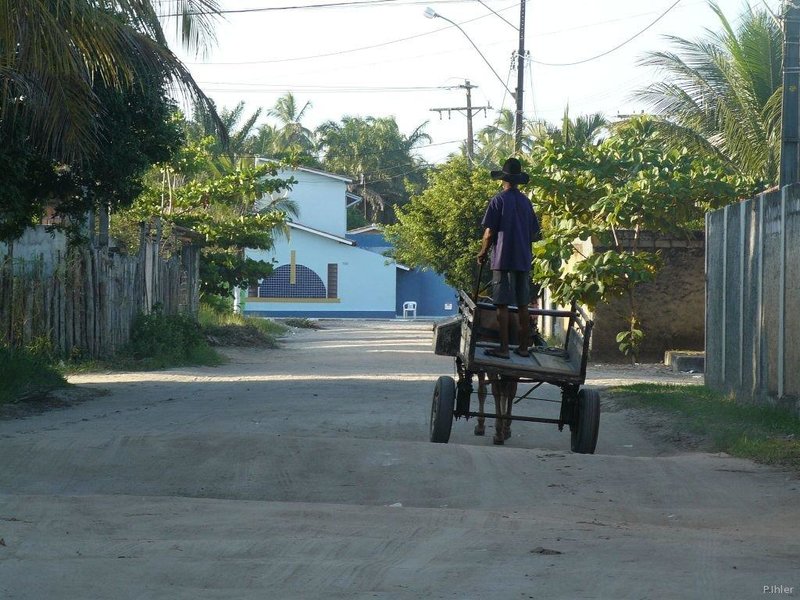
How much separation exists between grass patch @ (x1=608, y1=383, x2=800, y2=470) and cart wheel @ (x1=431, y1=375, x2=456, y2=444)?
251 cm

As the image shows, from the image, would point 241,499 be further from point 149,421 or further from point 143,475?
point 149,421

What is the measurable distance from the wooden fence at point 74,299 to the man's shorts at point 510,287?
9169 mm

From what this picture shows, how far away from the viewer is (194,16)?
38.4 ft

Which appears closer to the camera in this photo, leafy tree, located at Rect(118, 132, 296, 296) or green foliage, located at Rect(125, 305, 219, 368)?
green foliage, located at Rect(125, 305, 219, 368)

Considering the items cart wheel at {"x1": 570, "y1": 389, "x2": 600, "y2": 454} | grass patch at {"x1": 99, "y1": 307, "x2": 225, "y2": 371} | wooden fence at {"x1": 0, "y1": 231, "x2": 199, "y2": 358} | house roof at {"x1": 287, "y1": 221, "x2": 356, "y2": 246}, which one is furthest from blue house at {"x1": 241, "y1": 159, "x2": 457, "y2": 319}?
cart wheel at {"x1": 570, "y1": 389, "x2": 600, "y2": 454}

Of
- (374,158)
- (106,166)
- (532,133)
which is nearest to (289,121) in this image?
(374,158)

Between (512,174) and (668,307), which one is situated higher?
(512,174)

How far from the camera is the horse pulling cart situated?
9.88m

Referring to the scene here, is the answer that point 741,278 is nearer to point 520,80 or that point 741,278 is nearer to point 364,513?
point 364,513

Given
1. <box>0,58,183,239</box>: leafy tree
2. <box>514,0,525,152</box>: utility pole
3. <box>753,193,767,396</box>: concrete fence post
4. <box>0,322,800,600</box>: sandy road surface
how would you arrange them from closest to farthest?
1. <box>0,322,800,600</box>: sandy road surface
2. <box>753,193,767,396</box>: concrete fence post
3. <box>0,58,183,239</box>: leafy tree
4. <box>514,0,525,152</box>: utility pole

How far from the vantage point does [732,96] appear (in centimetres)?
2602

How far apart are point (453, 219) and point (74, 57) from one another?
830 inches

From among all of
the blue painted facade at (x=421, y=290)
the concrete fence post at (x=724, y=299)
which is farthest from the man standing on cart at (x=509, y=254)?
the blue painted facade at (x=421, y=290)

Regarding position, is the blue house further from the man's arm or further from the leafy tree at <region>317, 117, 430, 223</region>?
the man's arm
